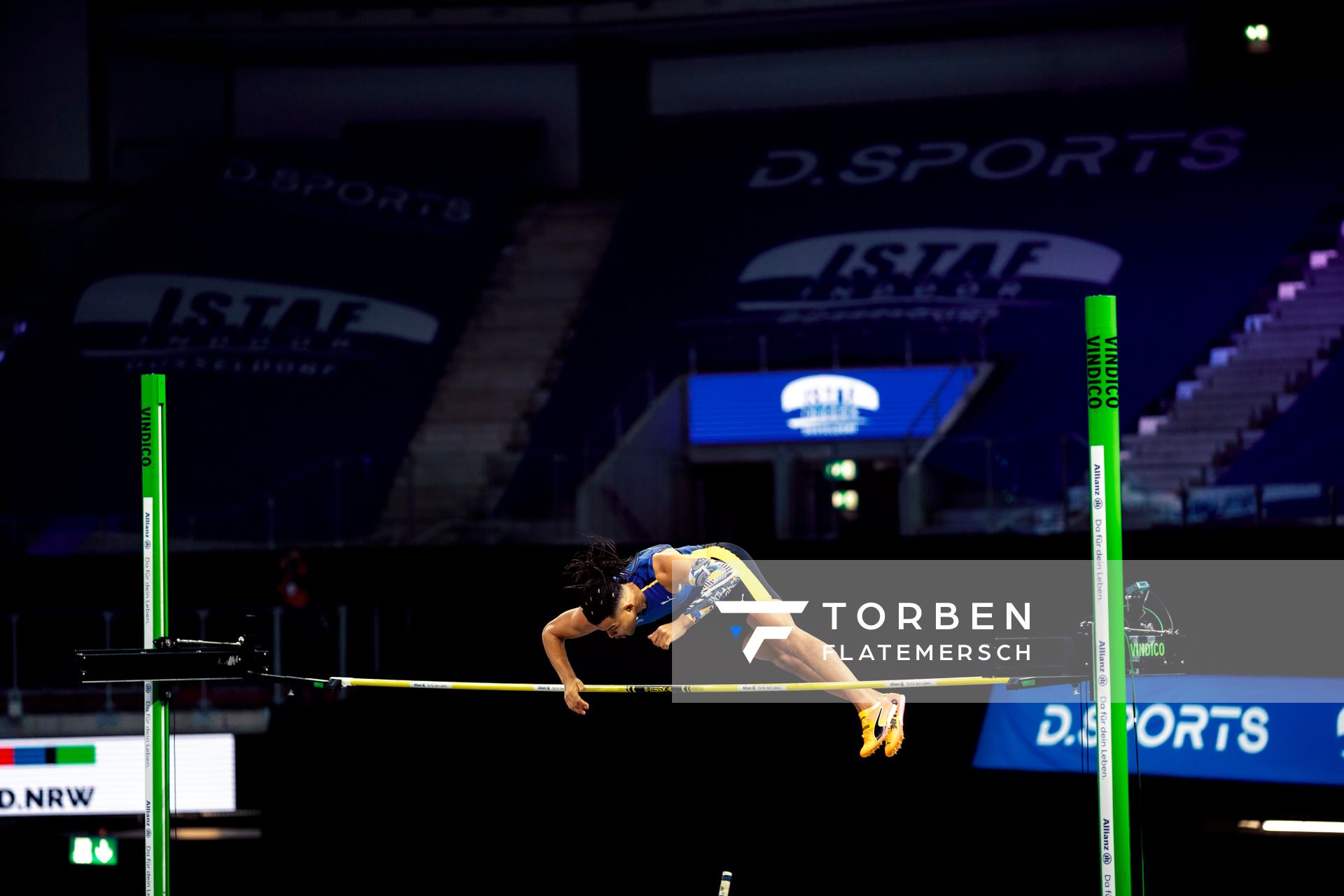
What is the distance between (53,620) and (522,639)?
4.42 m

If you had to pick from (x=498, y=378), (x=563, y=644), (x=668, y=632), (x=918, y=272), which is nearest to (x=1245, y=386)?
(x=918, y=272)

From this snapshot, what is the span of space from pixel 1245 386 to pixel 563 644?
11.8 metres

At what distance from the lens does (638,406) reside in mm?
16016

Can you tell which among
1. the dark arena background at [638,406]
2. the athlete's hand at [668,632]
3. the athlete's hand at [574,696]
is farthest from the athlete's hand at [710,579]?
the athlete's hand at [574,696]

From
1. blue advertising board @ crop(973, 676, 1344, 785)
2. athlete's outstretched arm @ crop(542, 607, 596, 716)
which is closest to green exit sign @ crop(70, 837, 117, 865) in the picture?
athlete's outstretched arm @ crop(542, 607, 596, 716)

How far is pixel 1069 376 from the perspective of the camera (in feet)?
53.4

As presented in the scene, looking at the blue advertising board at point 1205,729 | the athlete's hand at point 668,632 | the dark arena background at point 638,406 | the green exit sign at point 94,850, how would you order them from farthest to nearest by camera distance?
the dark arena background at point 638,406
the green exit sign at point 94,850
the blue advertising board at point 1205,729
the athlete's hand at point 668,632

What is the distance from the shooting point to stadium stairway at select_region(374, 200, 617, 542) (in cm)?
1494

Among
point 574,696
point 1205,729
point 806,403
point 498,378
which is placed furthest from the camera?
point 498,378

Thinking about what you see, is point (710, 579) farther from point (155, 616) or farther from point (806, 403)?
point (806, 403)

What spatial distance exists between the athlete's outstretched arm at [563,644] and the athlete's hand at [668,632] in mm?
296

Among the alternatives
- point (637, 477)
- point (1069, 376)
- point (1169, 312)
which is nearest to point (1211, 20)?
point (1169, 312)

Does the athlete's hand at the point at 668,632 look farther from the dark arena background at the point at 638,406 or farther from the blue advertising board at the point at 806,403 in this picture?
the blue advertising board at the point at 806,403

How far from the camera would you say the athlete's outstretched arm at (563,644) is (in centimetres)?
684
